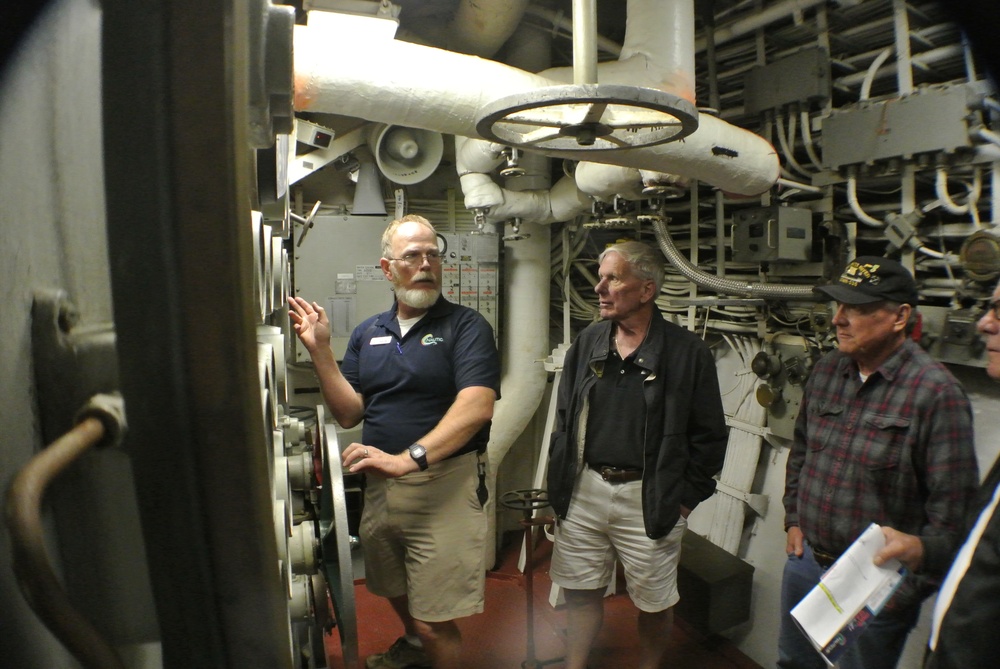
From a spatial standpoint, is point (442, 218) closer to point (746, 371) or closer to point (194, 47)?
point (746, 371)

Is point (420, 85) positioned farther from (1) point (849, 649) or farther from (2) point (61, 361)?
(1) point (849, 649)

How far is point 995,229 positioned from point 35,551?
2266 mm

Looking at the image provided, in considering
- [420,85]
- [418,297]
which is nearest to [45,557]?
[420,85]

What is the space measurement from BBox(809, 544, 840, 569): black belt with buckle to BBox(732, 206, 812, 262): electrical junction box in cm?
106

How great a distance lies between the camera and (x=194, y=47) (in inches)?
10.6

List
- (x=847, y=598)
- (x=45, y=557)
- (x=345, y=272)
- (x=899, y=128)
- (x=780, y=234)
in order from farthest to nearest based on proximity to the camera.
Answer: (x=345, y=272) < (x=780, y=234) < (x=899, y=128) < (x=847, y=598) < (x=45, y=557)

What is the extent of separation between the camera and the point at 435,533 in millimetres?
1971

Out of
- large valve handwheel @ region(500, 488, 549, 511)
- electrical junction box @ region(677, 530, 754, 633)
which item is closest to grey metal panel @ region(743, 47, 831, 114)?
large valve handwheel @ region(500, 488, 549, 511)

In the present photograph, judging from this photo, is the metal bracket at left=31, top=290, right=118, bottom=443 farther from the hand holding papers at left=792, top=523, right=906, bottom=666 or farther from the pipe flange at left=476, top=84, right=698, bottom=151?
the hand holding papers at left=792, top=523, right=906, bottom=666

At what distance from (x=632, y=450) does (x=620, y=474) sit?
102 millimetres

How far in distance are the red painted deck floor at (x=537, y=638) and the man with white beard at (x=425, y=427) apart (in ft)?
2.16

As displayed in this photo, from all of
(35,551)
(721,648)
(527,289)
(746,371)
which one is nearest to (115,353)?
(35,551)

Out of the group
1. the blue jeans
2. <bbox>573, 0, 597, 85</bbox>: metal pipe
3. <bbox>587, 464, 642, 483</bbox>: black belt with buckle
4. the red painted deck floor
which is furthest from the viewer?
the red painted deck floor

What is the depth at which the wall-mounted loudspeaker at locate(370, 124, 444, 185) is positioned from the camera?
10.6 feet
